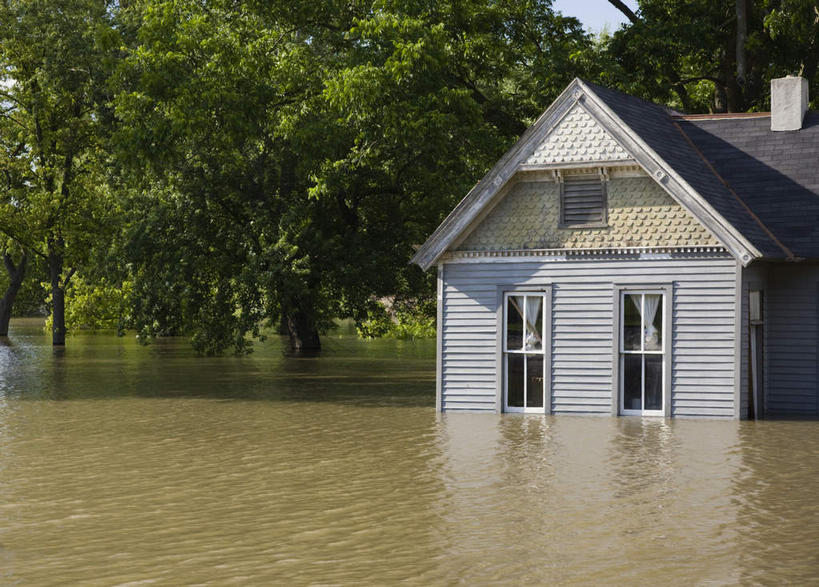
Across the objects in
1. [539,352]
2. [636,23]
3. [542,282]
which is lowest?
[539,352]

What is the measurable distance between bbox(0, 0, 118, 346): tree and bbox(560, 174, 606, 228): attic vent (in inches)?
1203

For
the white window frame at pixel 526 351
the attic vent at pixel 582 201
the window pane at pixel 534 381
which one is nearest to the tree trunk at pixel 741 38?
the attic vent at pixel 582 201

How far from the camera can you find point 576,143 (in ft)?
74.0

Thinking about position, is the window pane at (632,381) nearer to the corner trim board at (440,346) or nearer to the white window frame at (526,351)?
the white window frame at (526,351)

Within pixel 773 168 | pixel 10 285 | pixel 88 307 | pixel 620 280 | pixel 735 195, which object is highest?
pixel 773 168

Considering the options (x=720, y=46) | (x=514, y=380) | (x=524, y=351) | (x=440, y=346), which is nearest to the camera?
(x=524, y=351)

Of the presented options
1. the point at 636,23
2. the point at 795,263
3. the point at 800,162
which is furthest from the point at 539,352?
the point at 636,23

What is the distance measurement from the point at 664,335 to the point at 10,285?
46557mm

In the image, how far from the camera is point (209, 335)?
42.5 m

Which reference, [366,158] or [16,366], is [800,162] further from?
[16,366]

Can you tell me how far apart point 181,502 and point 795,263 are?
14970mm

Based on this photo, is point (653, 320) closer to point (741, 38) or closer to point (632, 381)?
point (632, 381)

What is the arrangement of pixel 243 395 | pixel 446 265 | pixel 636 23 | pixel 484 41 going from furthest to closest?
pixel 636 23 → pixel 484 41 → pixel 243 395 → pixel 446 265

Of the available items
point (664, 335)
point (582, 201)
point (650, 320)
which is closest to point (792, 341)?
point (664, 335)
